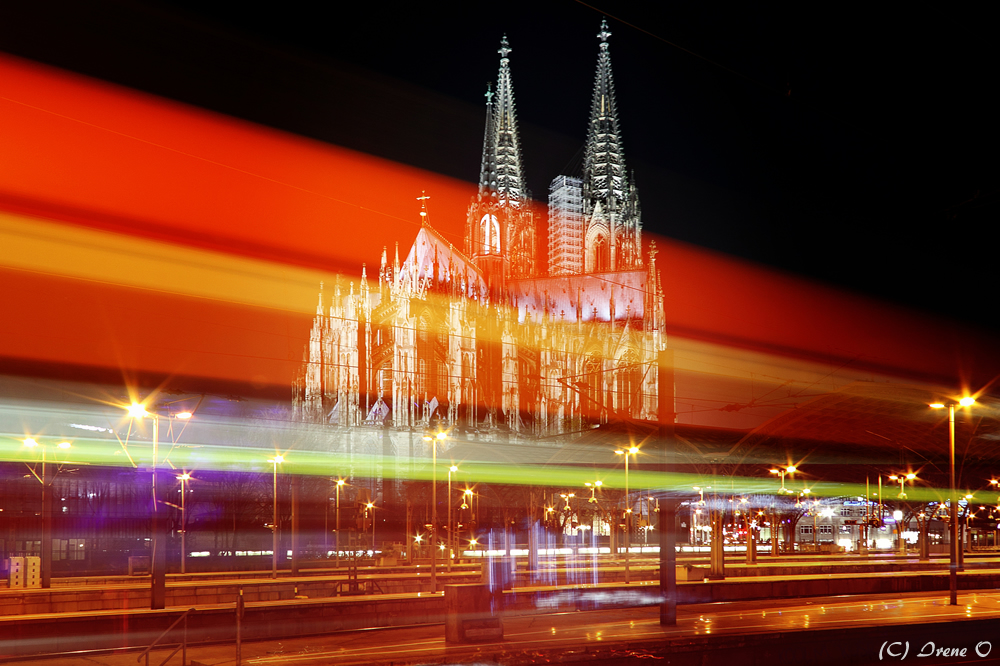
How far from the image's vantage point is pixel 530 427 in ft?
339

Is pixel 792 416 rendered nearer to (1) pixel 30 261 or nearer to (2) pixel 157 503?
Result: (2) pixel 157 503

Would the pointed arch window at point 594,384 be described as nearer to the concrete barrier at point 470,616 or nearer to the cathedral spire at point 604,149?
the cathedral spire at point 604,149

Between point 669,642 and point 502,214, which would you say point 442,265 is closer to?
point 502,214

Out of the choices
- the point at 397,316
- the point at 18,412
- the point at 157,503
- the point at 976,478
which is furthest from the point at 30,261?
the point at 397,316

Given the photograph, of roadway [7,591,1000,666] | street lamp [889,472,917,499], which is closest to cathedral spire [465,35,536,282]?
street lamp [889,472,917,499]

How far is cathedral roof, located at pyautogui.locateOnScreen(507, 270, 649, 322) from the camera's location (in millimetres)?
102625

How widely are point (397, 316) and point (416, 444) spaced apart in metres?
15.7

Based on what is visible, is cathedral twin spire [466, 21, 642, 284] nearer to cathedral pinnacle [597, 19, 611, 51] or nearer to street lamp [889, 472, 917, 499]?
cathedral pinnacle [597, 19, 611, 51]

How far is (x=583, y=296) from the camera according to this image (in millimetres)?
105375

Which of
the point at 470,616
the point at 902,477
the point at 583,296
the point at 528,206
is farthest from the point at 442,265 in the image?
the point at 470,616

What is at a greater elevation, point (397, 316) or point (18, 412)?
point (397, 316)

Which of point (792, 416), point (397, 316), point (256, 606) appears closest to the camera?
point (256, 606)

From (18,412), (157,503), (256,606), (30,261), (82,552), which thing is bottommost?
(82,552)

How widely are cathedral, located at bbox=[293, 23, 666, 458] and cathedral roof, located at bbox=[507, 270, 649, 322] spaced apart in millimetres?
146
